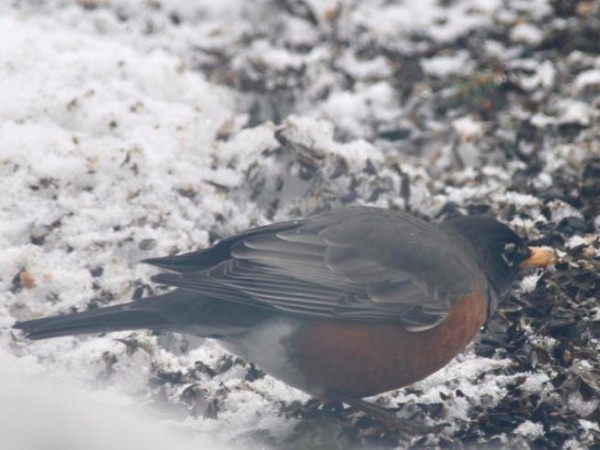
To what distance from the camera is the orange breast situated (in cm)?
459

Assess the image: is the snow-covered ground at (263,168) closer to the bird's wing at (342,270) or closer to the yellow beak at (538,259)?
the yellow beak at (538,259)

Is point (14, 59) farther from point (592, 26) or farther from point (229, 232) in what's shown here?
point (592, 26)

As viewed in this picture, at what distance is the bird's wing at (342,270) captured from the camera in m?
4.68

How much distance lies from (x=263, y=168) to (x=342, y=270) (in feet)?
5.40

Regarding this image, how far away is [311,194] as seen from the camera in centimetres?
624

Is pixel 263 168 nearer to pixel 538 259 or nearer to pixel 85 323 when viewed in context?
pixel 538 259

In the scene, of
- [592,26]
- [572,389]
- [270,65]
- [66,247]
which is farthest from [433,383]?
[592,26]

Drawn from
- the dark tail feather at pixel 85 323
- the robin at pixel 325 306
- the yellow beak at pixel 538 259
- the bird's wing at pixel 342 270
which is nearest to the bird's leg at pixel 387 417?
the robin at pixel 325 306

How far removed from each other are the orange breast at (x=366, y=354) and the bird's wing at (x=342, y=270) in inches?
2.2

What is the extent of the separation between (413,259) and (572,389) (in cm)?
90

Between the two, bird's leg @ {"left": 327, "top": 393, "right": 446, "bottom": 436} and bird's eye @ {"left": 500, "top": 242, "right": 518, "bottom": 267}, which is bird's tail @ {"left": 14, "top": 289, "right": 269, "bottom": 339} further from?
bird's eye @ {"left": 500, "top": 242, "right": 518, "bottom": 267}

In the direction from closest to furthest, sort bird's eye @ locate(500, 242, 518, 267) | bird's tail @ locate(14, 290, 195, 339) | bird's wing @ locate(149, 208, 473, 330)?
bird's tail @ locate(14, 290, 195, 339) → bird's wing @ locate(149, 208, 473, 330) → bird's eye @ locate(500, 242, 518, 267)

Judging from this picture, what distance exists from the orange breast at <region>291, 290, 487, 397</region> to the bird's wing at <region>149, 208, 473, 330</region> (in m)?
0.06

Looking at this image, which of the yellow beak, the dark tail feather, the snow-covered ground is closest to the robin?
the dark tail feather
